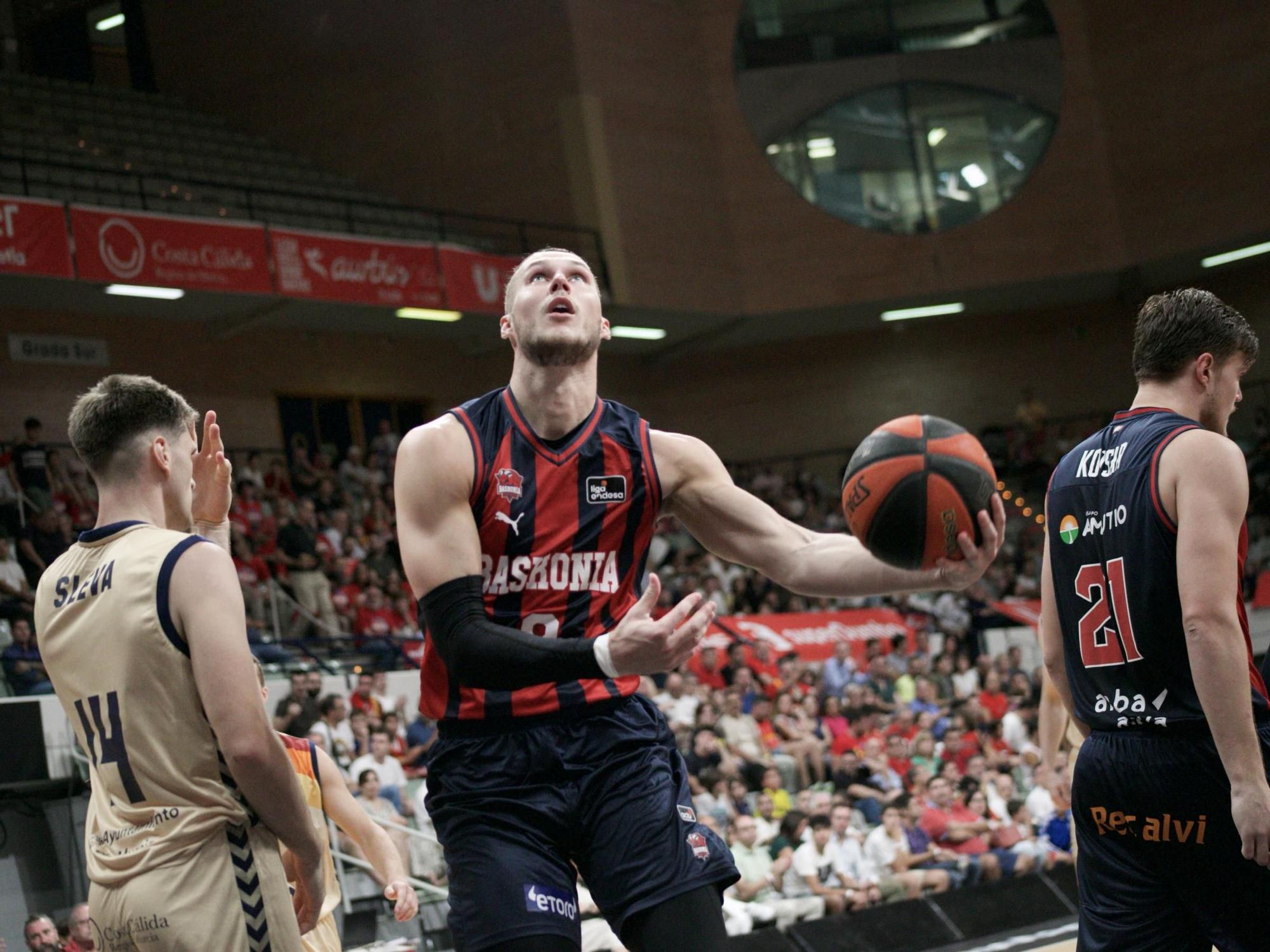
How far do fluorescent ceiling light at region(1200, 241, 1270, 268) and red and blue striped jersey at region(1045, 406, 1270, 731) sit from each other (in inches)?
856

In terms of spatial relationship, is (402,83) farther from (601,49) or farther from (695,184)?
(695,184)

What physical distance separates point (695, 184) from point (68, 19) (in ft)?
39.1

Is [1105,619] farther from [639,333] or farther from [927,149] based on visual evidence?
[927,149]

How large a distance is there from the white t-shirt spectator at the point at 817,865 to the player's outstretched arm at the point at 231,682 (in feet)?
26.8

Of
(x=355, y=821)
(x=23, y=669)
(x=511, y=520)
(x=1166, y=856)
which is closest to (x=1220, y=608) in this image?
(x=1166, y=856)

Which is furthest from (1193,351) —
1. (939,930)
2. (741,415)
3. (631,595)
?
(741,415)

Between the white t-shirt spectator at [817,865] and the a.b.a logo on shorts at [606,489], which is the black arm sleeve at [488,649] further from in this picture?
the white t-shirt spectator at [817,865]

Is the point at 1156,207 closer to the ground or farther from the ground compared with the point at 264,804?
farther from the ground

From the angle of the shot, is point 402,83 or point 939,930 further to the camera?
point 402,83

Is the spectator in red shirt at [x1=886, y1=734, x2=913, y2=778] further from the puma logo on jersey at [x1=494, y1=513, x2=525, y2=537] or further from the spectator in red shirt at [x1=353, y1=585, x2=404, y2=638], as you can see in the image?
the puma logo on jersey at [x1=494, y1=513, x2=525, y2=537]

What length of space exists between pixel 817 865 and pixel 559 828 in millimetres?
8063

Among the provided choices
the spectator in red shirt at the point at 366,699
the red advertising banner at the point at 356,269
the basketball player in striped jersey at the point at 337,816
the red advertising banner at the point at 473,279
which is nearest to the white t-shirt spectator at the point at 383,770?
the spectator in red shirt at the point at 366,699

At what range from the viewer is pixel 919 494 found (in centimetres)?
329

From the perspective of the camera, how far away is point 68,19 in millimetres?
25500
